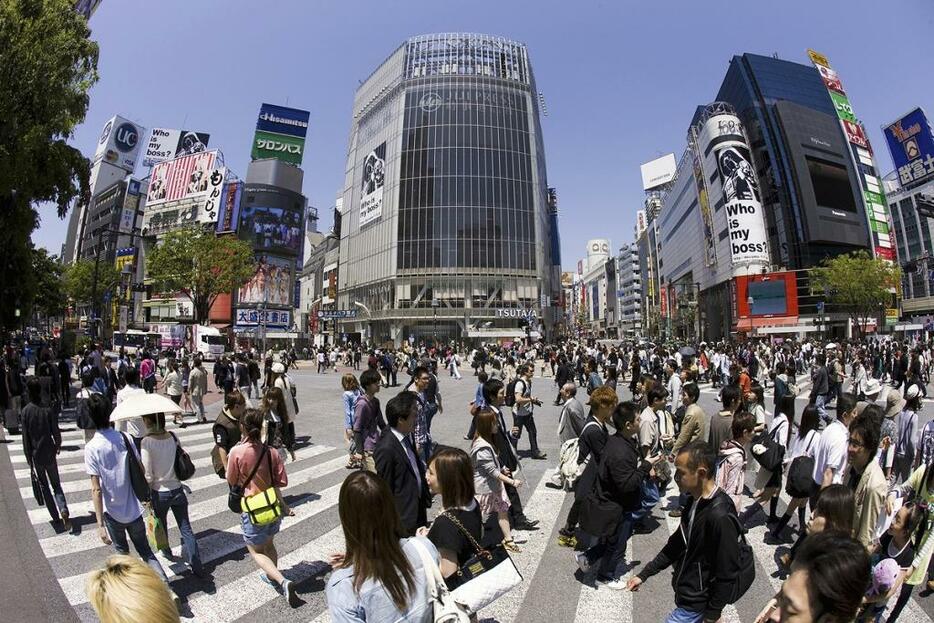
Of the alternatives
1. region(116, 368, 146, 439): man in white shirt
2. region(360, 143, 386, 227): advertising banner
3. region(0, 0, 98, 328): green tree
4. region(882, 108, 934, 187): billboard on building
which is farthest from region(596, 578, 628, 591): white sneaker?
region(882, 108, 934, 187): billboard on building

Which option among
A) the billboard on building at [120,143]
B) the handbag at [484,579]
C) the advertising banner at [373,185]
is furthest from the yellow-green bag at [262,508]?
the billboard on building at [120,143]

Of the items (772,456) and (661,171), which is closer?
(772,456)

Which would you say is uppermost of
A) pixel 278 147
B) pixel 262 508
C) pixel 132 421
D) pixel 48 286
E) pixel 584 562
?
pixel 278 147

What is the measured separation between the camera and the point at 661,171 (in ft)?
509

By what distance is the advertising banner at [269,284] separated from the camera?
268ft

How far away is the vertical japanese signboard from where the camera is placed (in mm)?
75688

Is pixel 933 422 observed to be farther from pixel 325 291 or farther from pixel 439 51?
pixel 325 291

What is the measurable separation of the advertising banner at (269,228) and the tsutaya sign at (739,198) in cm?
6324

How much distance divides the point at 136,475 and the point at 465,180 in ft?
230

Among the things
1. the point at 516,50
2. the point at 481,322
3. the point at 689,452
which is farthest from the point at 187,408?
the point at 516,50

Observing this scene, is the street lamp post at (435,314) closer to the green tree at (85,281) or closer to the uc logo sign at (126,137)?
the green tree at (85,281)

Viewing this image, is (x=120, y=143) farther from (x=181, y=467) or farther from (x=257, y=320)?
(x=181, y=467)

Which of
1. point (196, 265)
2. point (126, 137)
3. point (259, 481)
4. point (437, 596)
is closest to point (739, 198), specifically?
point (196, 265)

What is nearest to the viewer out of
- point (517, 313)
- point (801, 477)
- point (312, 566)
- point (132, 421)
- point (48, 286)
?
point (801, 477)
